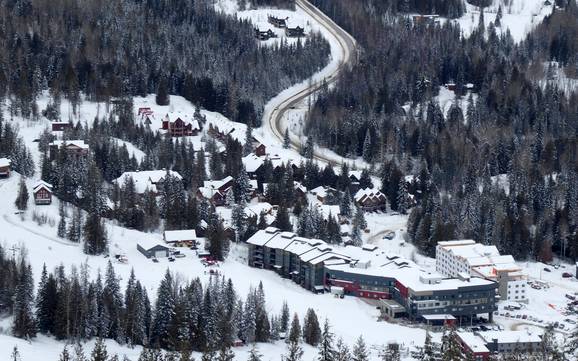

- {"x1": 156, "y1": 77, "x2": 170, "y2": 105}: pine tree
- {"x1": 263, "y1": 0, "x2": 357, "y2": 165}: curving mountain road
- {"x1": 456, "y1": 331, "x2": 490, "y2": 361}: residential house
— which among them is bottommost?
{"x1": 263, "y1": 0, "x2": 357, "y2": 165}: curving mountain road

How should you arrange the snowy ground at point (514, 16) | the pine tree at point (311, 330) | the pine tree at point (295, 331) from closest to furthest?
the pine tree at point (295, 331)
the pine tree at point (311, 330)
the snowy ground at point (514, 16)

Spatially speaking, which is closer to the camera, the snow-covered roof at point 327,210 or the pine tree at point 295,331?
the pine tree at point 295,331

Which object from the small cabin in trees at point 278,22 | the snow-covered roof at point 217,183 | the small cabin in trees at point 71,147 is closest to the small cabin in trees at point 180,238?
the snow-covered roof at point 217,183

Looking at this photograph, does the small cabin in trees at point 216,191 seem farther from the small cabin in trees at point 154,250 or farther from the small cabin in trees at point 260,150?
the small cabin in trees at point 154,250

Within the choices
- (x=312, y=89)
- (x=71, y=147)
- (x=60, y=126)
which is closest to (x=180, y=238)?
(x=71, y=147)

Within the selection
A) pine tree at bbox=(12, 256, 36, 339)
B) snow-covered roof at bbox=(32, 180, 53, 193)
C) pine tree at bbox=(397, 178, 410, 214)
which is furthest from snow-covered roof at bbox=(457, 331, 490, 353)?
snow-covered roof at bbox=(32, 180, 53, 193)

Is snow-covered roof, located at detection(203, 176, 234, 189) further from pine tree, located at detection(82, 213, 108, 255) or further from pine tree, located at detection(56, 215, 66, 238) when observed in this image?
pine tree, located at detection(56, 215, 66, 238)
